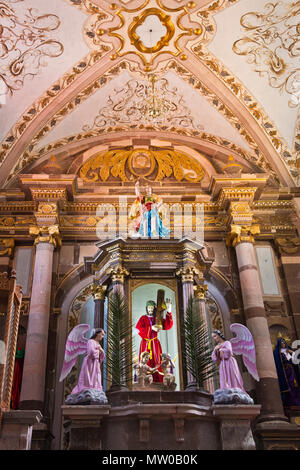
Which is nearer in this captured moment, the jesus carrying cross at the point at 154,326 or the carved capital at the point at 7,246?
the jesus carrying cross at the point at 154,326

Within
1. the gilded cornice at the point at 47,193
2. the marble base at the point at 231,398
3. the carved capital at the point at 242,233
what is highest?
the gilded cornice at the point at 47,193

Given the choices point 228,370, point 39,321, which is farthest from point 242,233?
point 39,321

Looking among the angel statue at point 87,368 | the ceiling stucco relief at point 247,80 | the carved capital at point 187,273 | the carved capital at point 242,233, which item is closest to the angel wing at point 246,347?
the carved capital at point 187,273

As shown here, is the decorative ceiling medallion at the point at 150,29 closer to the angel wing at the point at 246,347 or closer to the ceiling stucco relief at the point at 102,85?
the ceiling stucco relief at the point at 102,85

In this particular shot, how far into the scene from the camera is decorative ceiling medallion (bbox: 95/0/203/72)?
9.97 metres

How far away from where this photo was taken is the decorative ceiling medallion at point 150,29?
1006 centimetres

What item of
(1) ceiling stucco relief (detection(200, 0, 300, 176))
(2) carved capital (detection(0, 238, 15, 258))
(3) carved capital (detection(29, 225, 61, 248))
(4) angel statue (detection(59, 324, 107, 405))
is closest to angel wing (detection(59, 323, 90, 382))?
(4) angel statue (detection(59, 324, 107, 405))

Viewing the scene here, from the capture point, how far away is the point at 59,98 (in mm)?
11234

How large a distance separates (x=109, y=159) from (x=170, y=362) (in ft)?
19.8

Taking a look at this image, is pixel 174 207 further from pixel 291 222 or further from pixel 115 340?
pixel 115 340

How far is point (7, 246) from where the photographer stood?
10.4 meters

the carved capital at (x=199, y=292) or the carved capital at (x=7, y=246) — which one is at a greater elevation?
the carved capital at (x=7, y=246)

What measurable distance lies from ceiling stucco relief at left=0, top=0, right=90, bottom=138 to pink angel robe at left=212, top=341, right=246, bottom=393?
279 inches

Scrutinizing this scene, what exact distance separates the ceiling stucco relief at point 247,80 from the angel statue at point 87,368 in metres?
6.75
